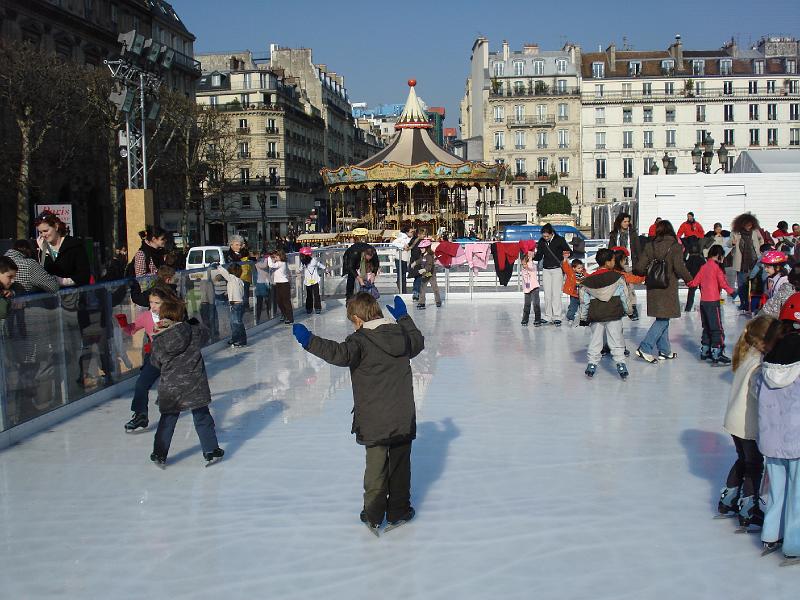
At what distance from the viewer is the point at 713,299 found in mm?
10484

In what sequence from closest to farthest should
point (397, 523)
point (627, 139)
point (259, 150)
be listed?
point (397, 523) → point (627, 139) → point (259, 150)

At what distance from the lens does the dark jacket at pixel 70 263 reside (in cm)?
873

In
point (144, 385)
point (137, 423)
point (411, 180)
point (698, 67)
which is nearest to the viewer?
Answer: point (144, 385)

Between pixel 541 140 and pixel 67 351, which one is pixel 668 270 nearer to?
pixel 67 351

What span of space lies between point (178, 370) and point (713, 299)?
6742 millimetres

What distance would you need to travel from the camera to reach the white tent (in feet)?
88.0

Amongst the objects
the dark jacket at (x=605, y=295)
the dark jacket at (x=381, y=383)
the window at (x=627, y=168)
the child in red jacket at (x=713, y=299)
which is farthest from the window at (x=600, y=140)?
the dark jacket at (x=381, y=383)

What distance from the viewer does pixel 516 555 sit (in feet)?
15.7

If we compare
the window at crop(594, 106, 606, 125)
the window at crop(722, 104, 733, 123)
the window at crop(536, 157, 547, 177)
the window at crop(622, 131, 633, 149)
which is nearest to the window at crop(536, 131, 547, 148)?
the window at crop(536, 157, 547, 177)

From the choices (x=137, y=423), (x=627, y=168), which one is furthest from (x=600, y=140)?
(x=137, y=423)

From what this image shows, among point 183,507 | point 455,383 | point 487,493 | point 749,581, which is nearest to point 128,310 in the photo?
point 455,383

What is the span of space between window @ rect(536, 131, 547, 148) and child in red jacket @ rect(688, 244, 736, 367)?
5538 centimetres

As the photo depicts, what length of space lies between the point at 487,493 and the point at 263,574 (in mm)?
1837

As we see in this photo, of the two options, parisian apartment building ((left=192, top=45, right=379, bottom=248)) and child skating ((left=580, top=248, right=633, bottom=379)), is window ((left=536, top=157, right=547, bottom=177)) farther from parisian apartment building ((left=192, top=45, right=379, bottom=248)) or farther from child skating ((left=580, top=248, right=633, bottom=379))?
child skating ((left=580, top=248, right=633, bottom=379))
